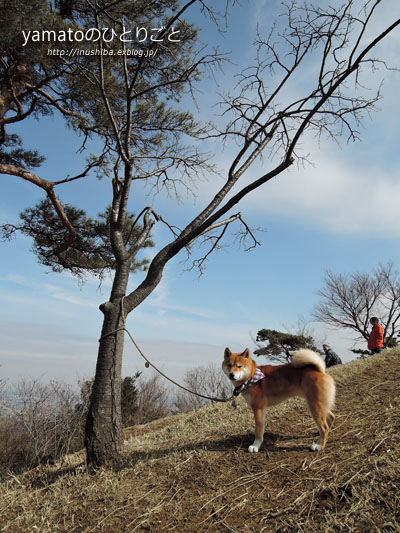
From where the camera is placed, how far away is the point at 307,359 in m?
3.99

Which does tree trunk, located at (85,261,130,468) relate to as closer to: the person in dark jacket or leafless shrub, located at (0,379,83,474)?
leafless shrub, located at (0,379,83,474)

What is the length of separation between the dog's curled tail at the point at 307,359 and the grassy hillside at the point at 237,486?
0.91 metres

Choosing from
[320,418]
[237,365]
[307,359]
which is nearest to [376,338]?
[307,359]

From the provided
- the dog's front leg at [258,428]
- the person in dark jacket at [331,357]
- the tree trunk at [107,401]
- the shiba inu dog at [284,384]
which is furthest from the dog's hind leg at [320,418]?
the person in dark jacket at [331,357]

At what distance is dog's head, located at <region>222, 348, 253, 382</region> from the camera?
4.07m

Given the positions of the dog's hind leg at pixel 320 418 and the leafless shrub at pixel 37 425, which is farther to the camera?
the leafless shrub at pixel 37 425

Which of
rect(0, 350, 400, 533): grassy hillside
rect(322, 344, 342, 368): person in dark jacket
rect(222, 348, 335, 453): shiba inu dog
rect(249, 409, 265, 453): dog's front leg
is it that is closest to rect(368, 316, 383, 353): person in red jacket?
rect(322, 344, 342, 368): person in dark jacket

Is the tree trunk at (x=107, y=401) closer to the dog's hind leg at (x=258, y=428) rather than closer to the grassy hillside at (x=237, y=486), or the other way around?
the grassy hillside at (x=237, y=486)

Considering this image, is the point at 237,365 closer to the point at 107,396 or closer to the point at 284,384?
the point at 284,384

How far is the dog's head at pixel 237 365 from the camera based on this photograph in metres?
4.07

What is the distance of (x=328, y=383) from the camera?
3807 mm

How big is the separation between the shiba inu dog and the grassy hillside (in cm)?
36

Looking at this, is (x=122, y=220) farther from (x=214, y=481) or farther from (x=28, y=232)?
(x=28, y=232)

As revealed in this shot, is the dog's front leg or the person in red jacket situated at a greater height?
the person in red jacket
